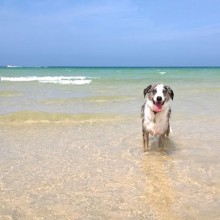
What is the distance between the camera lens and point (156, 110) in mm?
6191

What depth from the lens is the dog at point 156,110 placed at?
6.01 m

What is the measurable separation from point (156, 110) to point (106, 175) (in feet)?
5.20

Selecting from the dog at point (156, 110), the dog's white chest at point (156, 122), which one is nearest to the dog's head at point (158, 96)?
the dog at point (156, 110)

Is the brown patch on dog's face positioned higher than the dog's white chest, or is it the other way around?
the brown patch on dog's face

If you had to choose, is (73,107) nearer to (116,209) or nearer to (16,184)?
(16,184)

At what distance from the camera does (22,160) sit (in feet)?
19.1

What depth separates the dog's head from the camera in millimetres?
5953

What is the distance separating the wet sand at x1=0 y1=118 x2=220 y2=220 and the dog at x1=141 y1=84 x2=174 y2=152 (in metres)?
0.36

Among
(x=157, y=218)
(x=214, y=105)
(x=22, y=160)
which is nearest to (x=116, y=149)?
(x=22, y=160)

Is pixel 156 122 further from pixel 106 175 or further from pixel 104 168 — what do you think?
pixel 106 175

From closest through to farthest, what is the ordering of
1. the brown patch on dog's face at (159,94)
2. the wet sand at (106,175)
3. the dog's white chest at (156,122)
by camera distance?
the wet sand at (106,175), the brown patch on dog's face at (159,94), the dog's white chest at (156,122)

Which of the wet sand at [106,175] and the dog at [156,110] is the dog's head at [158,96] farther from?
the wet sand at [106,175]

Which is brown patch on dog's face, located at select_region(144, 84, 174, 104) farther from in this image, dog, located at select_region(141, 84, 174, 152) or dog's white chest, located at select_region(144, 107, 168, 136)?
dog's white chest, located at select_region(144, 107, 168, 136)

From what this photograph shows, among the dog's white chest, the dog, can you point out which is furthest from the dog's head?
the dog's white chest
